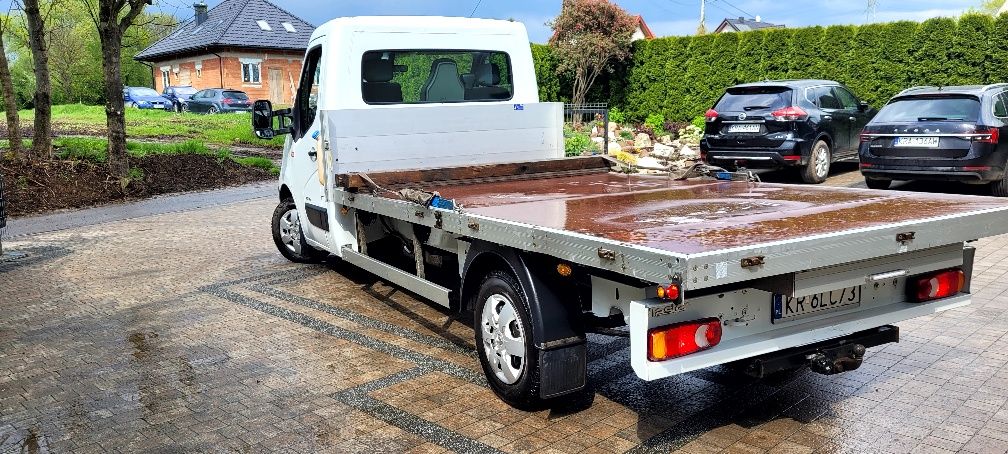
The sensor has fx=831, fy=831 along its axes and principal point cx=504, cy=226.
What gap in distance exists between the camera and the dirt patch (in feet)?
45.5

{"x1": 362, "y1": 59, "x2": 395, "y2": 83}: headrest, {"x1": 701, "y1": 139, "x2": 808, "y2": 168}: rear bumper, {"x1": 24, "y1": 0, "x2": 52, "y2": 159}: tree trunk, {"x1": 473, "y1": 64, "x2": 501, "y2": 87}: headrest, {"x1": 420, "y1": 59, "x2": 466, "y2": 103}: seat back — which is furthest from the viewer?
{"x1": 24, "y1": 0, "x2": 52, "y2": 159}: tree trunk

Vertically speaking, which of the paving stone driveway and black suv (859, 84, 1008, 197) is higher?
black suv (859, 84, 1008, 197)

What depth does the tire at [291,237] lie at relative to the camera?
332 inches

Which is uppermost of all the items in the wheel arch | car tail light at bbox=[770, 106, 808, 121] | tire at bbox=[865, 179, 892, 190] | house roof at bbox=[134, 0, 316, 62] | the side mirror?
house roof at bbox=[134, 0, 316, 62]

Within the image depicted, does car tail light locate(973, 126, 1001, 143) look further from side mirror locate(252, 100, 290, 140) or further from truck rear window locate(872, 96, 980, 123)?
side mirror locate(252, 100, 290, 140)

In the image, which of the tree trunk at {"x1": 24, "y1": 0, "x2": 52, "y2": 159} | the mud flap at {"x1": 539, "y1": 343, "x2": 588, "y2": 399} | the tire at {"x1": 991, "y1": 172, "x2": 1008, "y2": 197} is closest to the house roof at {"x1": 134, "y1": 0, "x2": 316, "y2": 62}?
the tree trunk at {"x1": 24, "y1": 0, "x2": 52, "y2": 159}

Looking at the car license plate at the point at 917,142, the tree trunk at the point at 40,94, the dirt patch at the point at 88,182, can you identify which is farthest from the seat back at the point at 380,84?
the tree trunk at the point at 40,94

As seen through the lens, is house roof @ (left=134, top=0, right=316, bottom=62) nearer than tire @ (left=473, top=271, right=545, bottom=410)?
No

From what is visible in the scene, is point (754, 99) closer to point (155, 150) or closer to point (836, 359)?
point (836, 359)

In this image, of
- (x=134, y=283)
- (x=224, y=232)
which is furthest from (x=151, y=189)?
(x=134, y=283)

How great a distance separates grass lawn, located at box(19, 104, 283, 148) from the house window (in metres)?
10.2

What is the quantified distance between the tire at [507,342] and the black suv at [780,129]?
31.9 ft

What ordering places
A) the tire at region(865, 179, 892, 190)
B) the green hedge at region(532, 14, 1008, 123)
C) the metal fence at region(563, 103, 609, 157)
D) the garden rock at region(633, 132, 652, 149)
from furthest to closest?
the garden rock at region(633, 132, 652, 149) → the metal fence at region(563, 103, 609, 157) → the green hedge at region(532, 14, 1008, 123) → the tire at region(865, 179, 892, 190)

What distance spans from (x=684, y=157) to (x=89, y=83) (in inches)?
1988
